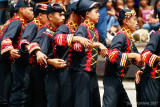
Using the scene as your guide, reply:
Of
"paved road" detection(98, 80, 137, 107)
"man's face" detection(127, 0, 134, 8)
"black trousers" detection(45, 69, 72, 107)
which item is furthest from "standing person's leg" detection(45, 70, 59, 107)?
→ "man's face" detection(127, 0, 134, 8)

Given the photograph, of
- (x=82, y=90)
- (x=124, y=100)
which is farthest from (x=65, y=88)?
(x=124, y=100)

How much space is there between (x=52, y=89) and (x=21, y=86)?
75 cm

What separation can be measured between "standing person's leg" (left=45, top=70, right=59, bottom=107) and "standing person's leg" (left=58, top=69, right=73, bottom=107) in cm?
7

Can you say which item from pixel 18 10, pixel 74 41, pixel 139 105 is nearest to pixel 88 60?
pixel 74 41

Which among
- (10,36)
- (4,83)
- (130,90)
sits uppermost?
(10,36)

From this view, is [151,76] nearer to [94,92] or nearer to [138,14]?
[94,92]

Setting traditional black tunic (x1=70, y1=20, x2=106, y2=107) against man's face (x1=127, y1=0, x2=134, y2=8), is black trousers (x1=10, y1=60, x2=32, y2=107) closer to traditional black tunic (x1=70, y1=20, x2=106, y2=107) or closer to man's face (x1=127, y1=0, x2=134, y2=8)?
traditional black tunic (x1=70, y1=20, x2=106, y2=107)

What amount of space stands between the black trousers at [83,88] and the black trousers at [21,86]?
881mm

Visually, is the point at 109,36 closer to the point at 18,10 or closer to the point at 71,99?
the point at 18,10

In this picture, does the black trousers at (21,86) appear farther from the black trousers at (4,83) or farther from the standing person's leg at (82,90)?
the standing person's leg at (82,90)

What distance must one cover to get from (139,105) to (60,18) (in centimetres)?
164

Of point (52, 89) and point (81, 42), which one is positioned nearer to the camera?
point (81, 42)

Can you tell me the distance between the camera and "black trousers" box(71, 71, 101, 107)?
4172mm

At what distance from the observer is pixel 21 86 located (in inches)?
189
